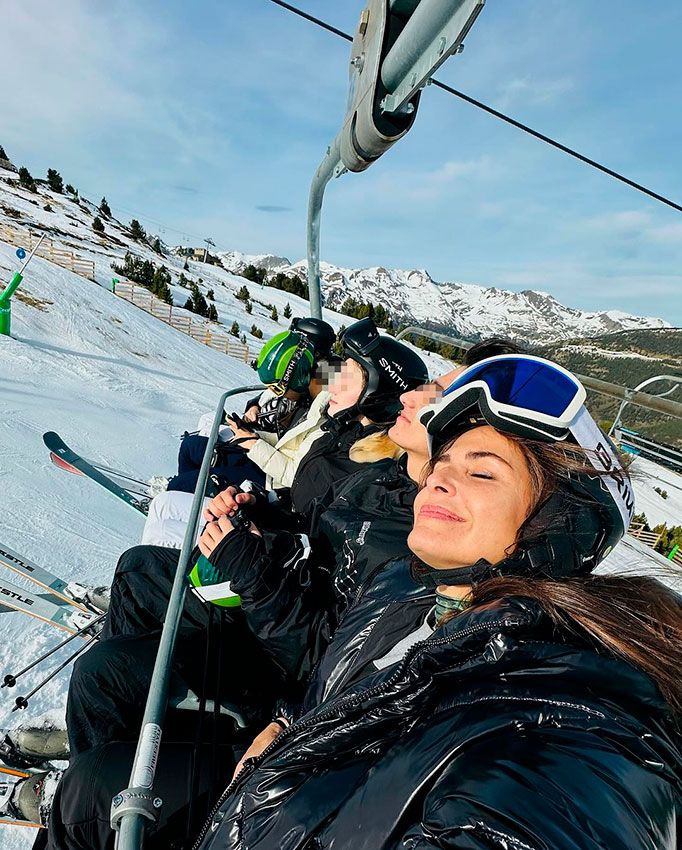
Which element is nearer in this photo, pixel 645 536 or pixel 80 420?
pixel 80 420

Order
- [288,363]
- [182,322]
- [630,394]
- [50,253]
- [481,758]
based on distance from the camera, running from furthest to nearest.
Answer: [50,253] → [182,322] → [630,394] → [288,363] → [481,758]

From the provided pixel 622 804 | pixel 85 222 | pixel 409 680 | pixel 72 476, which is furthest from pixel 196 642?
pixel 85 222

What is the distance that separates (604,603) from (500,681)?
286mm

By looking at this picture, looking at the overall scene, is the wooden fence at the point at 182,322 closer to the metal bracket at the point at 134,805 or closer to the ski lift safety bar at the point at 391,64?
the ski lift safety bar at the point at 391,64

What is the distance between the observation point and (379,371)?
2.99 metres

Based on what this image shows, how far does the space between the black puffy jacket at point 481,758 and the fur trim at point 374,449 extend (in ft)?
5.18

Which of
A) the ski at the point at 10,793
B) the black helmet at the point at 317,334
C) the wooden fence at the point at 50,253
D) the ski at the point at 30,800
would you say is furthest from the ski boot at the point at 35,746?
the wooden fence at the point at 50,253

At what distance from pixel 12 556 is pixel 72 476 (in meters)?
1.57

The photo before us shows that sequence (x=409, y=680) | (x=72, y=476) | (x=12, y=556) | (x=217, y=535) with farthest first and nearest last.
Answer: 1. (x=72, y=476)
2. (x=12, y=556)
3. (x=217, y=535)
4. (x=409, y=680)

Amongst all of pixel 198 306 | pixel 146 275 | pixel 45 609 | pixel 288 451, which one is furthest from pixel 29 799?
pixel 146 275

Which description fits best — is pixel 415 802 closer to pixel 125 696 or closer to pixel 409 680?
pixel 409 680

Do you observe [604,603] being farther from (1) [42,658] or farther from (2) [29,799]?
(1) [42,658]

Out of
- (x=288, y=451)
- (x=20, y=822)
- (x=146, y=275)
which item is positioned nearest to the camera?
(x=20, y=822)

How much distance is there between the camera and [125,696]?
1.75 metres
